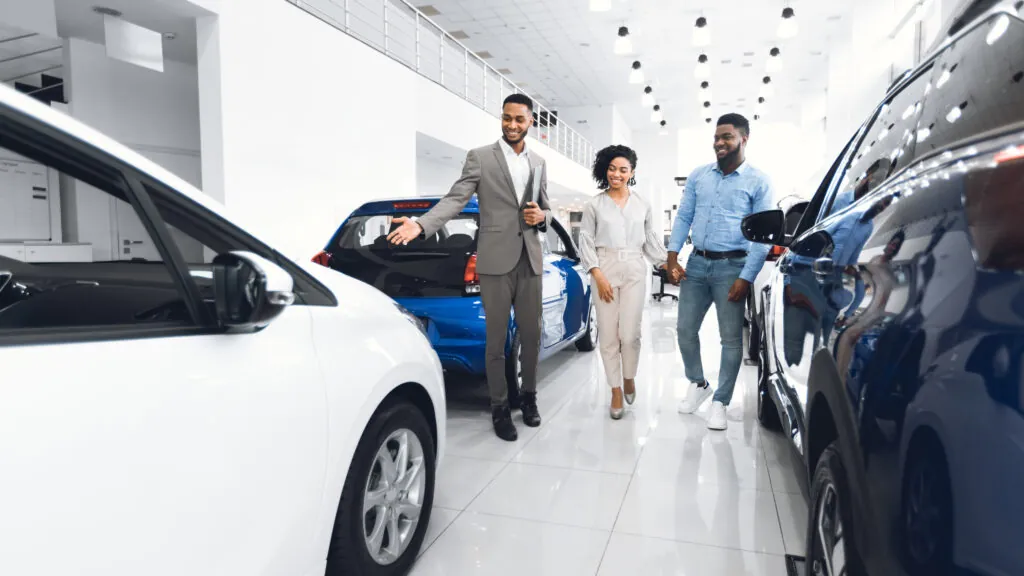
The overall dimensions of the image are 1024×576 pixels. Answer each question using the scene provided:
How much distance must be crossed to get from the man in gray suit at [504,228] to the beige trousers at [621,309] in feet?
1.70

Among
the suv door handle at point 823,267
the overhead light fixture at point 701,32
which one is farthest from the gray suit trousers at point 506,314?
the overhead light fixture at point 701,32

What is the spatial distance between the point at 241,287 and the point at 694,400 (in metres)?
3.20

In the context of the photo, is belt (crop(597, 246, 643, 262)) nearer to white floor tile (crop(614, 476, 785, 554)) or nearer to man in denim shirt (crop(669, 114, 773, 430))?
man in denim shirt (crop(669, 114, 773, 430))

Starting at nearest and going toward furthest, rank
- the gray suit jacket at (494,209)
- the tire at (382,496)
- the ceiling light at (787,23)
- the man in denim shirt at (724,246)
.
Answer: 1. the tire at (382,496)
2. the gray suit jacket at (494,209)
3. the man in denim shirt at (724,246)
4. the ceiling light at (787,23)

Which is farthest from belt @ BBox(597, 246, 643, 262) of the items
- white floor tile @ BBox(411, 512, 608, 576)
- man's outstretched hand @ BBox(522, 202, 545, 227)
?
white floor tile @ BBox(411, 512, 608, 576)

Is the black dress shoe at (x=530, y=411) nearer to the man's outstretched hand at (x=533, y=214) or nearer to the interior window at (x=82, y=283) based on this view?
the man's outstretched hand at (x=533, y=214)

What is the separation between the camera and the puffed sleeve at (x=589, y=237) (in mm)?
3598

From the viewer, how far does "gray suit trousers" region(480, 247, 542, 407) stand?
10.4ft

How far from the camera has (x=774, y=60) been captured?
13547mm

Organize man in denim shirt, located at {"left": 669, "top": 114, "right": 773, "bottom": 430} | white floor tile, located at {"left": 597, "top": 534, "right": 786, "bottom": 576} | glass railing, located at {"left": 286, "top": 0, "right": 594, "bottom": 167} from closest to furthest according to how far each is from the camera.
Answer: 1. white floor tile, located at {"left": 597, "top": 534, "right": 786, "bottom": 576}
2. man in denim shirt, located at {"left": 669, "top": 114, "right": 773, "bottom": 430}
3. glass railing, located at {"left": 286, "top": 0, "right": 594, "bottom": 167}

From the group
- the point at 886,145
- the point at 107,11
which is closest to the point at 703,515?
the point at 886,145

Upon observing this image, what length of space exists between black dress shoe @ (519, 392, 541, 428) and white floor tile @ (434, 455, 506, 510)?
0.60m

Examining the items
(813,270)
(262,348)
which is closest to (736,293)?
(813,270)

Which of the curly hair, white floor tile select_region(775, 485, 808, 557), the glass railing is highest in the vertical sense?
the glass railing
